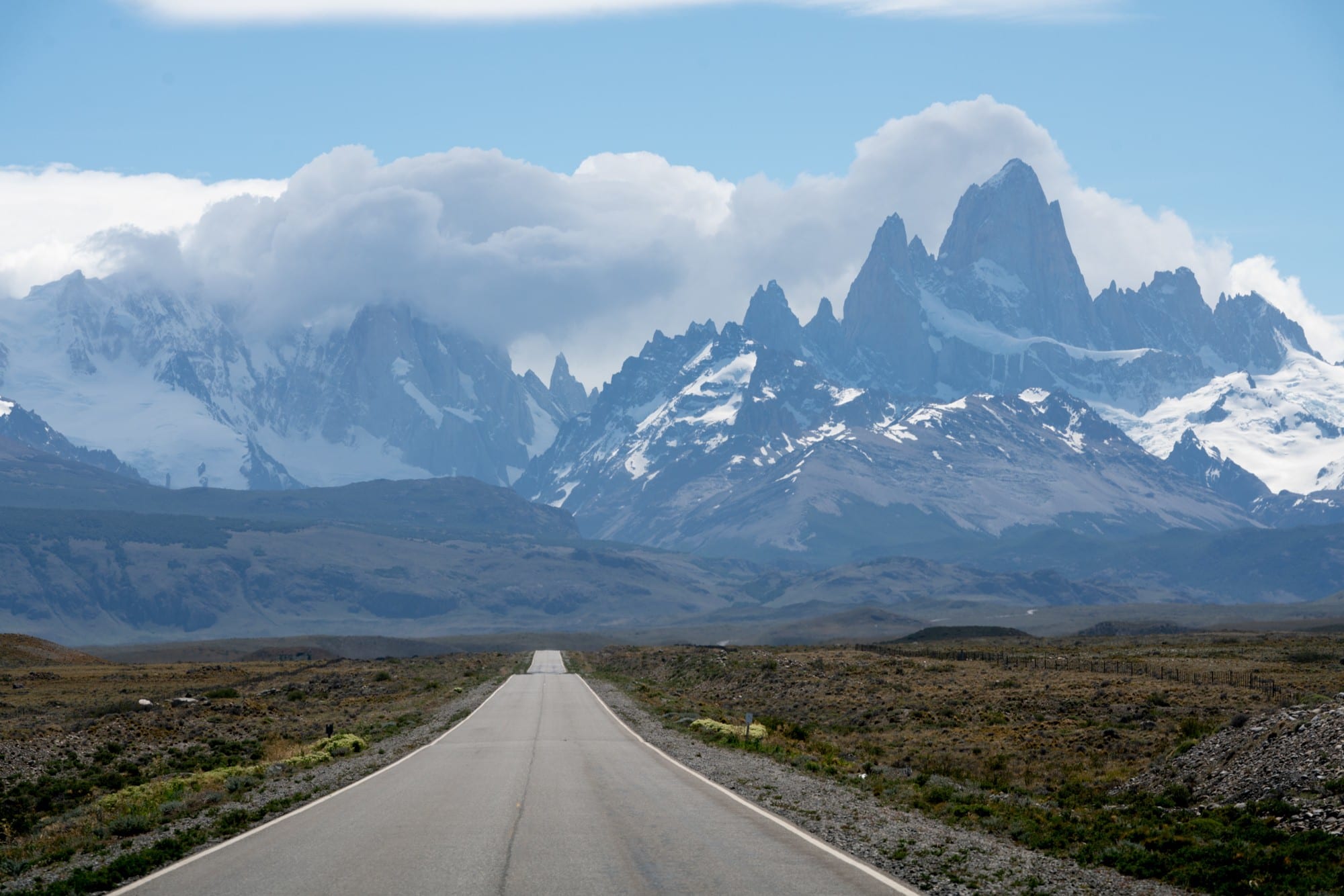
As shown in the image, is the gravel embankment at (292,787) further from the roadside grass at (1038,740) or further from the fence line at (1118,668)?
the fence line at (1118,668)

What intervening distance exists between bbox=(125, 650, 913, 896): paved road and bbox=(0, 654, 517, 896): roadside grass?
6.03ft

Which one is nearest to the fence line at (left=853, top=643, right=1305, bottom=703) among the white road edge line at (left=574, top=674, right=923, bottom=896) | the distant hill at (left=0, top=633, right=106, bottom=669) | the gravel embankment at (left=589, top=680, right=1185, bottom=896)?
the gravel embankment at (left=589, top=680, right=1185, bottom=896)

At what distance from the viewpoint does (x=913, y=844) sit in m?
22.7

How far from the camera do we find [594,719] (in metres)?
53.1

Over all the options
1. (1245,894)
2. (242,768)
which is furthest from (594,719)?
(1245,894)

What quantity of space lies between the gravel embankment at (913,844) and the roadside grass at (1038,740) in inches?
28.1

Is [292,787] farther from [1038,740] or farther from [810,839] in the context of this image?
[1038,740]

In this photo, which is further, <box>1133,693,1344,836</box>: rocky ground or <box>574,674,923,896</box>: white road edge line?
<box>1133,693,1344,836</box>: rocky ground

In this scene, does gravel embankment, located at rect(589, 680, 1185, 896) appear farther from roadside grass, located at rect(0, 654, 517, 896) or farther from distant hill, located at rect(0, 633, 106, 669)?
distant hill, located at rect(0, 633, 106, 669)

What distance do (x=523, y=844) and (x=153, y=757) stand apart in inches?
937

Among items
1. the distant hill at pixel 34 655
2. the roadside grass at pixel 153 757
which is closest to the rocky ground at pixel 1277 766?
the roadside grass at pixel 153 757

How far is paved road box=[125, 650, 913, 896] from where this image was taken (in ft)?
61.0

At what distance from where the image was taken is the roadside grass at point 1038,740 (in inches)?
829

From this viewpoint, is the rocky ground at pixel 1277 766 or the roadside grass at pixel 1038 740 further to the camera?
the rocky ground at pixel 1277 766
